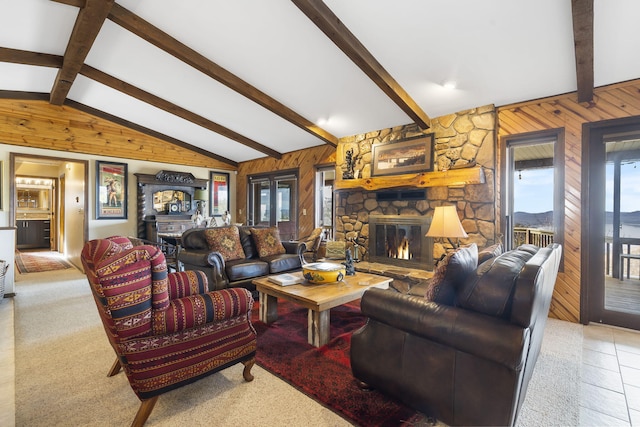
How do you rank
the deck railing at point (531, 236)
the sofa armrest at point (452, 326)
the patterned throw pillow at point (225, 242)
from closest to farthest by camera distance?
the sofa armrest at point (452, 326) → the patterned throw pillow at point (225, 242) → the deck railing at point (531, 236)

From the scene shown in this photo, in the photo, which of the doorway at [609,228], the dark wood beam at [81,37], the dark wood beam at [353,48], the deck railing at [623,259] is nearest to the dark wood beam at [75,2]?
the dark wood beam at [81,37]

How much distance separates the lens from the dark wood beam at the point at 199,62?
3191 millimetres

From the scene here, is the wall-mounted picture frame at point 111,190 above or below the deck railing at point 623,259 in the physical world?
above

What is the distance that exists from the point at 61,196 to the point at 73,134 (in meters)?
3.49

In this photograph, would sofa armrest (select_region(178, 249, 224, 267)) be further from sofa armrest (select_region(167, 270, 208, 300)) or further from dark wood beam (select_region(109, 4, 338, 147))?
dark wood beam (select_region(109, 4, 338, 147))

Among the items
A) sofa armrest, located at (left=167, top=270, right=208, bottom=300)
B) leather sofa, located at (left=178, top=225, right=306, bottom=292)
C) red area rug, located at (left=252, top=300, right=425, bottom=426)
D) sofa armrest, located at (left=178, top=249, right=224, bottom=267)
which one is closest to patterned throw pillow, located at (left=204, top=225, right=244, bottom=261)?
leather sofa, located at (left=178, top=225, right=306, bottom=292)

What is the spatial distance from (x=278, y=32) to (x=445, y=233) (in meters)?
2.82

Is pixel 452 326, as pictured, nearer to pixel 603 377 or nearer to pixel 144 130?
pixel 603 377

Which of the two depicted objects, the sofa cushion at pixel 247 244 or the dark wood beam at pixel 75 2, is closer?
the dark wood beam at pixel 75 2

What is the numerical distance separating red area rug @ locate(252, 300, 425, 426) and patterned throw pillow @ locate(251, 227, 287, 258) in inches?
45.2

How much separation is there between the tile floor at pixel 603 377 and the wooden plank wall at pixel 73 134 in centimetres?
374

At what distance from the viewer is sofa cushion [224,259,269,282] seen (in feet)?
12.3

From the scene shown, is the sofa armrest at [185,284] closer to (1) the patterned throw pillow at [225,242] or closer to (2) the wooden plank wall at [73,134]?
(1) the patterned throw pillow at [225,242]

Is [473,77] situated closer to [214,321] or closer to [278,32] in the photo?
[278,32]
